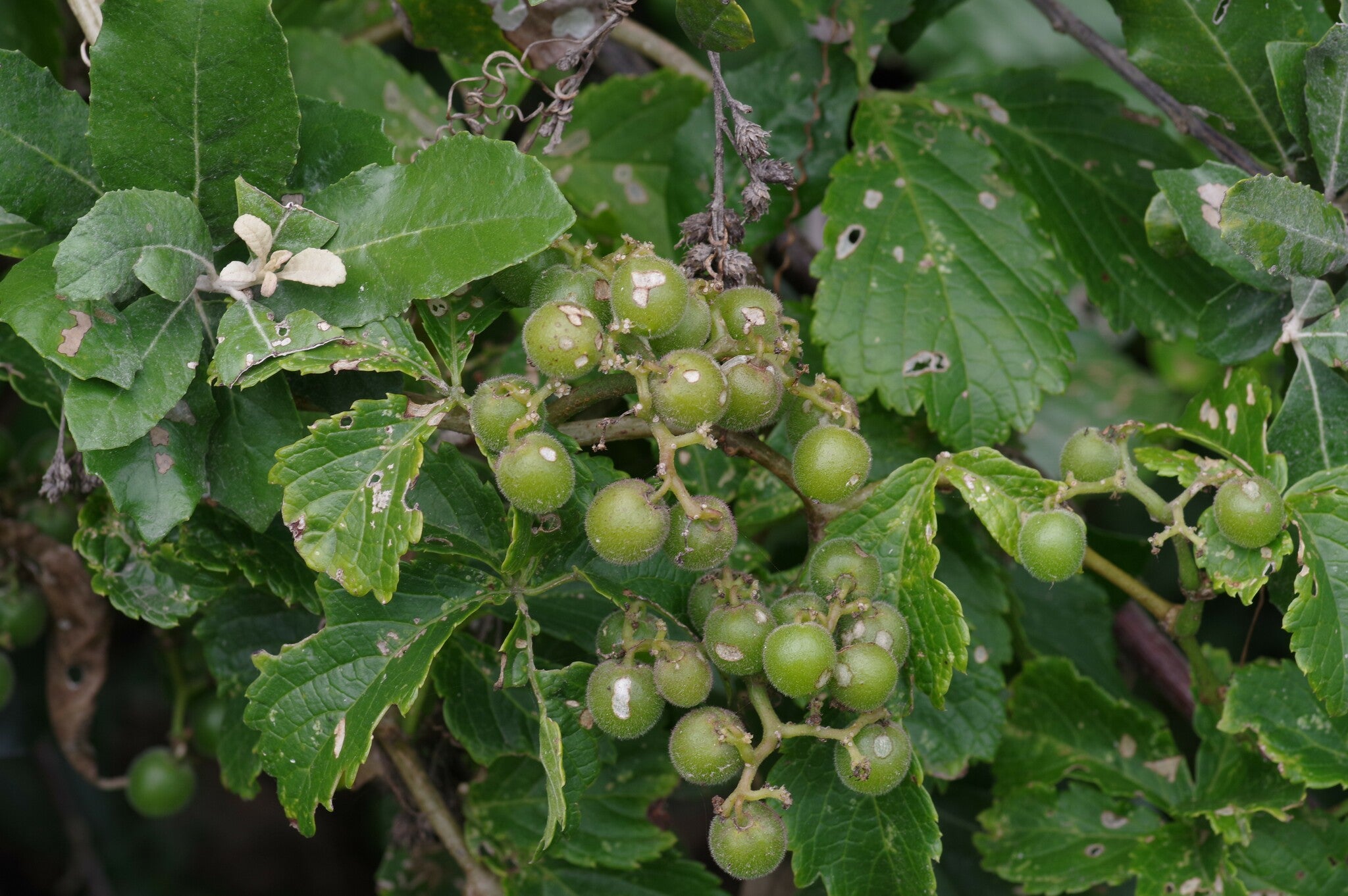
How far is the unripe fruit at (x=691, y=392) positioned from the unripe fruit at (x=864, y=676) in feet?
1.08

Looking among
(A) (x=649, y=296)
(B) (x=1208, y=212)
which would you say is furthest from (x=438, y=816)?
(B) (x=1208, y=212)

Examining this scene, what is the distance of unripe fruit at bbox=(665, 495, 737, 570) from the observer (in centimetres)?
133

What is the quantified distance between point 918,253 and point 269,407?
1.19 metres

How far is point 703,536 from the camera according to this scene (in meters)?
1.33

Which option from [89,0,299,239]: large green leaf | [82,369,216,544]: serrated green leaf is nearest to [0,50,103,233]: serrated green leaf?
[89,0,299,239]: large green leaf

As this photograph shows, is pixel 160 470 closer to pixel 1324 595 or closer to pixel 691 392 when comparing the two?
pixel 691 392

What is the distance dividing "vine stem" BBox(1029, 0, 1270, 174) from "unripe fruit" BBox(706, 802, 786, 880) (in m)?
1.35

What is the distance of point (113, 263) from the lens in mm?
1277

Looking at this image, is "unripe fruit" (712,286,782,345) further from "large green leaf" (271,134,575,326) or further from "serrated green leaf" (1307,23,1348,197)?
"serrated green leaf" (1307,23,1348,197)

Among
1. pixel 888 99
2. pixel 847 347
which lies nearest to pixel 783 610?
pixel 847 347

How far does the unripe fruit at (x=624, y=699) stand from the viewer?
133cm

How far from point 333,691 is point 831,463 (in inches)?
28.0

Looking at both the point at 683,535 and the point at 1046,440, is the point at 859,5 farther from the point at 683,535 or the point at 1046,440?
the point at 1046,440

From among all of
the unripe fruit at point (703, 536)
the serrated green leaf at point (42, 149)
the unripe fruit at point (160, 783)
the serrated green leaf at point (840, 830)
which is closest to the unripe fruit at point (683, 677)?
the unripe fruit at point (703, 536)
